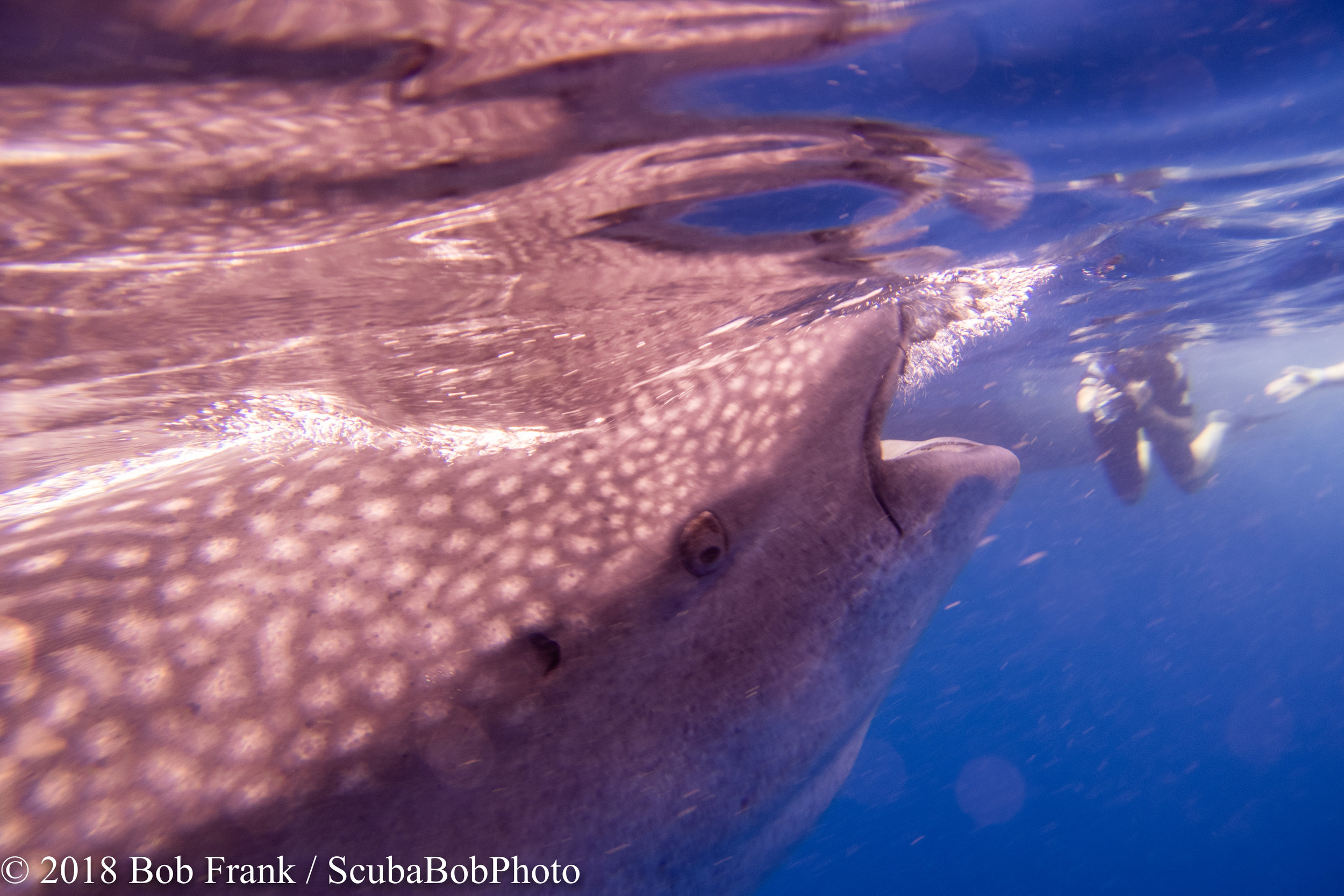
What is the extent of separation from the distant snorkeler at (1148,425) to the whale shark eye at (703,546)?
1498 centimetres

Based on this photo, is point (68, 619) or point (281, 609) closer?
point (68, 619)

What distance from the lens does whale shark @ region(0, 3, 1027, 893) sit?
5.90ft

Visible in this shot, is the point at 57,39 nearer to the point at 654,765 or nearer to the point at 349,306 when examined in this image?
the point at 349,306

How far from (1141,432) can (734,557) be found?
15358 millimetres

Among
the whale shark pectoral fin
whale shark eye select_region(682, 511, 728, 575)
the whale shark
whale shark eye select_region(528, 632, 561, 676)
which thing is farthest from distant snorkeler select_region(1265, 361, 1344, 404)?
whale shark eye select_region(528, 632, 561, 676)

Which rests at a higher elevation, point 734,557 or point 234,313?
point 234,313

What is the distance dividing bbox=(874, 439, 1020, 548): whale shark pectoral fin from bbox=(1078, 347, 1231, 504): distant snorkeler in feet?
45.7

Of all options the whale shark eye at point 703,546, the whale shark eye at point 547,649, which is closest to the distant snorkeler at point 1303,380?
the whale shark eye at point 703,546

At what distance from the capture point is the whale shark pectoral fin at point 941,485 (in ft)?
8.20

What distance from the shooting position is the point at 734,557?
91.9 inches

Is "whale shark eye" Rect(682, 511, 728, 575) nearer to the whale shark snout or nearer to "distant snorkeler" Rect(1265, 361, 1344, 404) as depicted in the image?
the whale shark snout

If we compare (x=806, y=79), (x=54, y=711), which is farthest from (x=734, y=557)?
(x=806, y=79)

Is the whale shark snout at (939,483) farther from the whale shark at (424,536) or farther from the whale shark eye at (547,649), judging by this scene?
the whale shark eye at (547,649)

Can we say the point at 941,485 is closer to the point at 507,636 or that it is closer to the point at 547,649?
the point at 547,649
